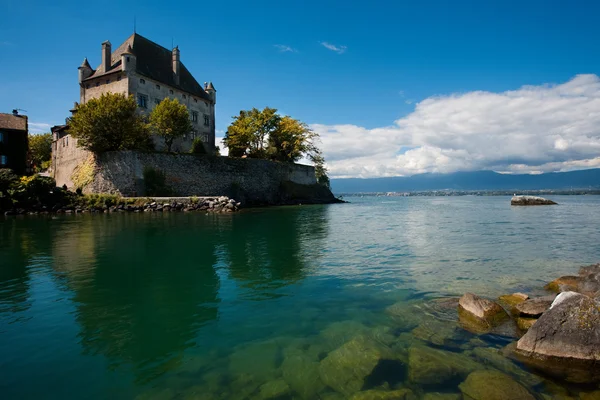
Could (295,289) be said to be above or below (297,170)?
below

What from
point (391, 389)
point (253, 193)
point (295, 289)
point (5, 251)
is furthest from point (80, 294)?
point (253, 193)

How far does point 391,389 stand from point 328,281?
6324 mm

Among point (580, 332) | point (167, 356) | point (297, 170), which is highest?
point (297, 170)

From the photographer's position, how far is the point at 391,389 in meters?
5.40

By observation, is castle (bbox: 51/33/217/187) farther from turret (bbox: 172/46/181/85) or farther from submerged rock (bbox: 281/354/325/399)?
submerged rock (bbox: 281/354/325/399)

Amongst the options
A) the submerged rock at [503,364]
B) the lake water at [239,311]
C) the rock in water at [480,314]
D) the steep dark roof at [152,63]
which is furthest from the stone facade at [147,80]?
the submerged rock at [503,364]

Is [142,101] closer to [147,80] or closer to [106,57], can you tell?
[147,80]

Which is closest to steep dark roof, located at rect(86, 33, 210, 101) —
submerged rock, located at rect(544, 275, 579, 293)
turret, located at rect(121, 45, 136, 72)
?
turret, located at rect(121, 45, 136, 72)

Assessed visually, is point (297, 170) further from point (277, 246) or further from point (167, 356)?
point (167, 356)

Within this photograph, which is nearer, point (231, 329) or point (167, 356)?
point (167, 356)

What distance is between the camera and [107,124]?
43.8 meters

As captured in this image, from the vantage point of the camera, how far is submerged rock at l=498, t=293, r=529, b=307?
29.8 feet

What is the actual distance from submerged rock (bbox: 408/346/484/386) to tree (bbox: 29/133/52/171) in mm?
81888

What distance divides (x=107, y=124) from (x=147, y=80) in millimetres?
11134
